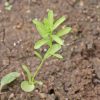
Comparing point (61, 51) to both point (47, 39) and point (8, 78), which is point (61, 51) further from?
point (8, 78)

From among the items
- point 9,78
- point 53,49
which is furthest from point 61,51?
point 9,78

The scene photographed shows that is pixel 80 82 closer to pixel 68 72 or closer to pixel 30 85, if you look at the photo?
pixel 68 72

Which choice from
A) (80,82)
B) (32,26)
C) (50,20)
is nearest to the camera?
(50,20)

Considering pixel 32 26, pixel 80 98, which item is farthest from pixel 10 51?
pixel 80 98

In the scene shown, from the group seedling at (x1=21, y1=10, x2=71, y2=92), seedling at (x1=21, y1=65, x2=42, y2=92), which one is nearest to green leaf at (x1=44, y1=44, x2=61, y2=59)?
seedling at (x1=21, y1=10, x2=71, y2=92)

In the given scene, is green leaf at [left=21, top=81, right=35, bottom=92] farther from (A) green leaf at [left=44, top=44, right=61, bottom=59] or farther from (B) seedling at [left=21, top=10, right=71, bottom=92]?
(A) green leaf at [left=44, top=44, right=61, bottom=59]

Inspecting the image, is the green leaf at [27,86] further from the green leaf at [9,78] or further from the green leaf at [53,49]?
the green leaf at [53,49]
